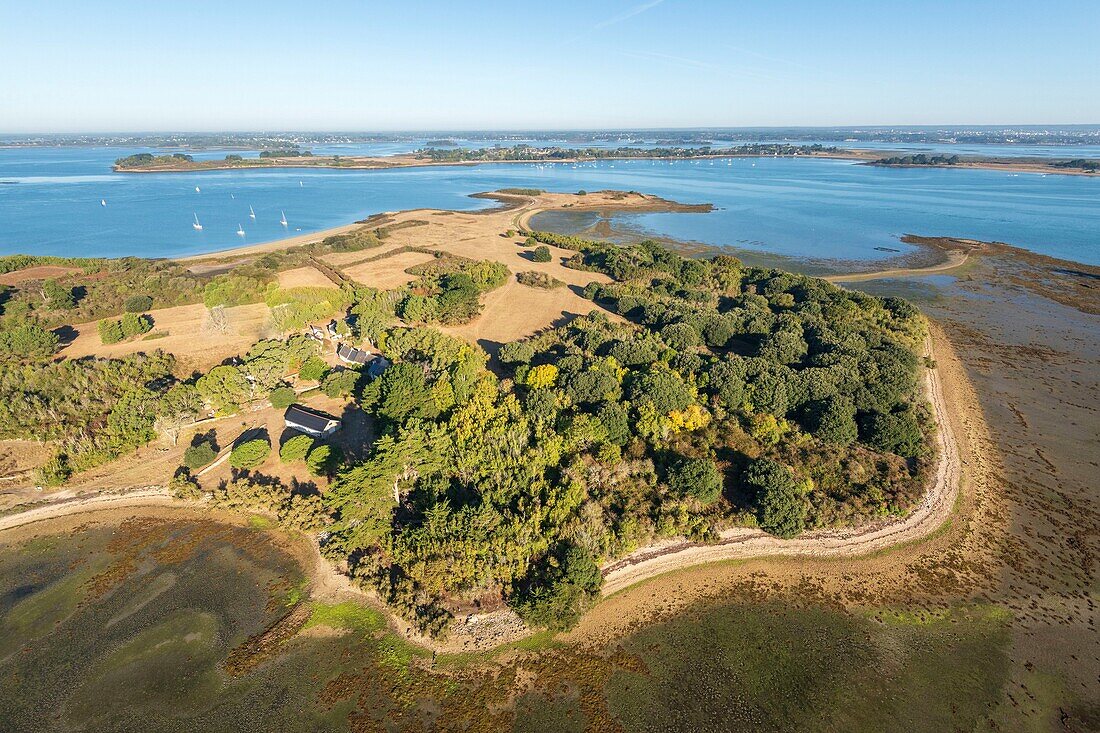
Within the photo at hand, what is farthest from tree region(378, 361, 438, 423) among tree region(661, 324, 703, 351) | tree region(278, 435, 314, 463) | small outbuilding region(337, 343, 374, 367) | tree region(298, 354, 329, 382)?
tree region(661, 324, 703, 351)

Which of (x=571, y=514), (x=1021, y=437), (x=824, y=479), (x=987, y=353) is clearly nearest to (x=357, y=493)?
(x=571, y=514)

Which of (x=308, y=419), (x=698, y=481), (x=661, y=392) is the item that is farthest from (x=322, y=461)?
(x=698, y=481)

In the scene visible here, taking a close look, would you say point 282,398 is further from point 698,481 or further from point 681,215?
point 681,215

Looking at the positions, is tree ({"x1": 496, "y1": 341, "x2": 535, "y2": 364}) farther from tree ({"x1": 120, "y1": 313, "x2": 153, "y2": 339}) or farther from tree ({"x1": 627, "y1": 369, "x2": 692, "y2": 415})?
tree ({"x1": 120, "y1": 313, "x2": 153, "y2": 339})

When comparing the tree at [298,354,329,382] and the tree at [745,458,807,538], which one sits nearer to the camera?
the tree at [745,458,807,538]

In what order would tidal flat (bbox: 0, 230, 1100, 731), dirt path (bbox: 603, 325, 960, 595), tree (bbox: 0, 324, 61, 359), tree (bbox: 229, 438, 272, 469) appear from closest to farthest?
tidal flat (bbox: 0, 230, 1100, 731), dirt path (bbox: 603, 325, 960, 595), tree (bbox: 229, 438, 272, 469), tree (bbox: 0, 324, 61, 359)

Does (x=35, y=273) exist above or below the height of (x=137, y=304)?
above

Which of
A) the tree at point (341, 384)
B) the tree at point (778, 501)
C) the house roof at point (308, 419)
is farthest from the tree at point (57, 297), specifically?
the tree at point (778, 501)

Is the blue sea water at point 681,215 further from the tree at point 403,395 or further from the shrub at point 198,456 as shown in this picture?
the tree at point 403,395
